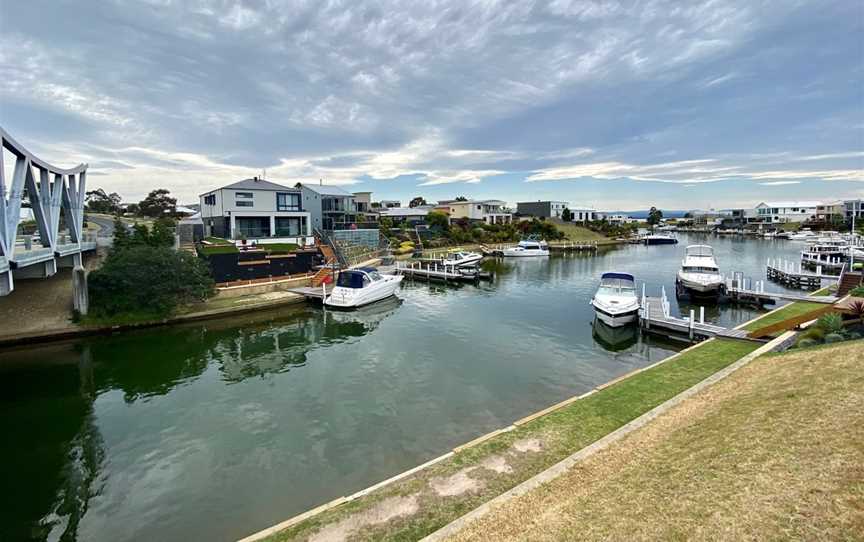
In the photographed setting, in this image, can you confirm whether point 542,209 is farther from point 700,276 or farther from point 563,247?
point 700,276

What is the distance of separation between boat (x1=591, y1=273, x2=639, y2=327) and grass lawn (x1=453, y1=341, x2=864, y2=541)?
13.9 meters

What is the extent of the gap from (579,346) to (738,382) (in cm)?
979

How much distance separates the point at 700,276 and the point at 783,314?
8588 mm

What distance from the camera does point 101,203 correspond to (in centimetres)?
8331

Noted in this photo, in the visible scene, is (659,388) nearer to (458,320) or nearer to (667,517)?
(667,517)

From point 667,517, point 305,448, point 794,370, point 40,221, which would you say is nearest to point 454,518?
point 667,517

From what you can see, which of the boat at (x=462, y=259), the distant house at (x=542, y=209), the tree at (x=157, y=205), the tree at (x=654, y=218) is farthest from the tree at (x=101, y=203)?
the tree at (x=654, y=218)

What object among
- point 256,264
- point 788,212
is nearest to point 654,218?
point 788,212

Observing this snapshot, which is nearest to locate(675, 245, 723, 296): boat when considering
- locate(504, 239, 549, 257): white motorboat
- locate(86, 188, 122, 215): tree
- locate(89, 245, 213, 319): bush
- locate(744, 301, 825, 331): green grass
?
locate(744, 301, 825, 331): green grass

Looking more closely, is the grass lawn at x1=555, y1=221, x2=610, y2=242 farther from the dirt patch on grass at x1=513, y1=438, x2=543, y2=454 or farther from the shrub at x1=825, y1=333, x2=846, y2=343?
the dirt patch on grass at x1=513, y1=438, x2=543, y2=454

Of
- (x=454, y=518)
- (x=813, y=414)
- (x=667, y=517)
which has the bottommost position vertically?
(x=454, y=518)

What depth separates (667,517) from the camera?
218 inches

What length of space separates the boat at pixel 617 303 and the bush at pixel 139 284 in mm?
24409

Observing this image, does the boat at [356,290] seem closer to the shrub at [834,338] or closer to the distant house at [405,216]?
the shrub at [834,338]
